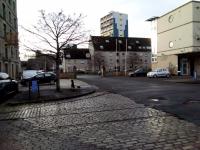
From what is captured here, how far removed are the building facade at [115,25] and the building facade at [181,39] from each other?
7030 centimetres

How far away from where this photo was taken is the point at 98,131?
801 centimetres

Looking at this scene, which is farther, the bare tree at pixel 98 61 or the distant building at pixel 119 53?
the distant building at pixel 119 53

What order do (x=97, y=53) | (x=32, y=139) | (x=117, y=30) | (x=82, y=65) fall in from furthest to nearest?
(x=117, y=30)
(x=82, y=65)
(x=97, y=53)
(x=32, y=139)

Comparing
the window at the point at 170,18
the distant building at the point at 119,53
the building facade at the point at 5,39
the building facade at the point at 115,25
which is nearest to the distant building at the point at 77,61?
the distant building at the point at 119,53

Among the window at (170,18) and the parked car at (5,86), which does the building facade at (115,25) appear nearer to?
the window at (170,18)

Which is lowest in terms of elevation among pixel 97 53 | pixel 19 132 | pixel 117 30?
pixel 19 132

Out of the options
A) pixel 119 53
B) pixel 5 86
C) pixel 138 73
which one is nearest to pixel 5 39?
pixel 5 86

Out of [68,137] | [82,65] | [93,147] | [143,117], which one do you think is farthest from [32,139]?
[82,65]

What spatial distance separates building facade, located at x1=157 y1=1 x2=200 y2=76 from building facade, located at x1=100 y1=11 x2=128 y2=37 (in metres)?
70.3

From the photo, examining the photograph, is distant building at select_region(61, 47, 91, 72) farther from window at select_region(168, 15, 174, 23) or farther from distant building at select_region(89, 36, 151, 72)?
window at select_region(168, 15, 174, 23)

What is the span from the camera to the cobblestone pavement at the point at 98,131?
6609 millimetres

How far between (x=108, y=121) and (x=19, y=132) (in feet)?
8.41

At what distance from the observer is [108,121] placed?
30.8 feet

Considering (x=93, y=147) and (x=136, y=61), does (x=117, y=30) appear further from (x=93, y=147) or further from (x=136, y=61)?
(x=93, y=147)
